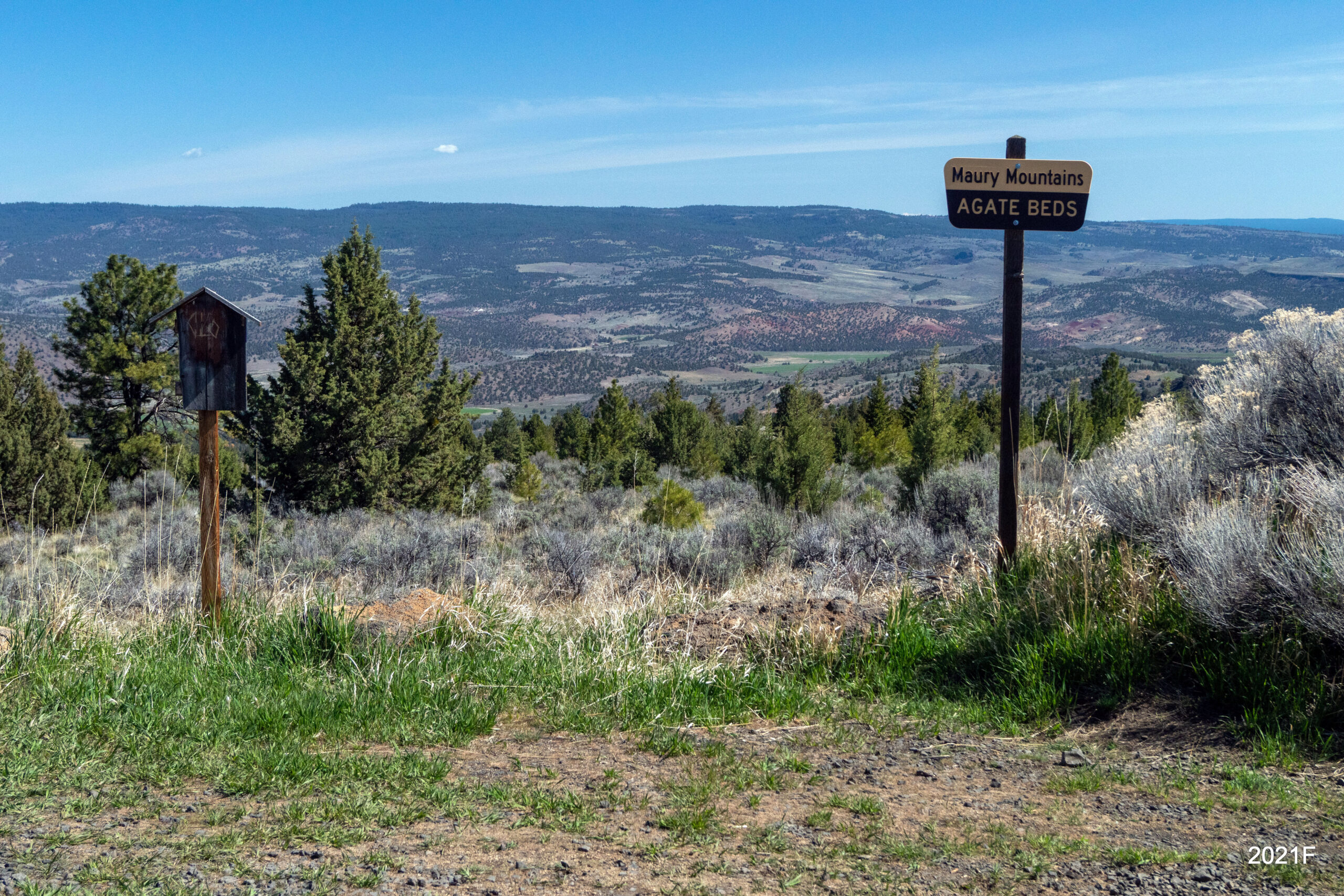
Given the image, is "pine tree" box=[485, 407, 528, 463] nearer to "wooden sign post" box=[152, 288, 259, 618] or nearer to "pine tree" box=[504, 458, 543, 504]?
"pine tree" box=[504, 458, 543, 504]

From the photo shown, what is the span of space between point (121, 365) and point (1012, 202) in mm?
22946

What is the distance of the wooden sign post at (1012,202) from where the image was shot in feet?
18.1

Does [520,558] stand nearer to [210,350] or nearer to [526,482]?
[210,350]

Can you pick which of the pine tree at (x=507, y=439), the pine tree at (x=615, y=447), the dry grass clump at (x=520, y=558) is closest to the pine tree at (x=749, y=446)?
the pine tree at (x=615, y=447)

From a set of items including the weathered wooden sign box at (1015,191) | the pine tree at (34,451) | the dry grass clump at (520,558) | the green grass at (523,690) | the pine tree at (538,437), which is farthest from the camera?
the pine tree at (538,437)

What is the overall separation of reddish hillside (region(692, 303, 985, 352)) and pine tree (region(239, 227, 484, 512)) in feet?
511

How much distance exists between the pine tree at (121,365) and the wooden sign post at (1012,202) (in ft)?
69.7

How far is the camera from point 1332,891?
2803 millimetres

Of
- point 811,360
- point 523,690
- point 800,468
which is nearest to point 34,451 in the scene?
point 800,468

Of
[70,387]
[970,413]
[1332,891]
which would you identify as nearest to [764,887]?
[1332,891]

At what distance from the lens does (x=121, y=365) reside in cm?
2256

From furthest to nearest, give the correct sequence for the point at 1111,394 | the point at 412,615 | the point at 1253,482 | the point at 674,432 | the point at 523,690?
the point at 1111,394 < the point at 674,432 < the point at 412,615 < the point at 1253,482 < the point at 523,690

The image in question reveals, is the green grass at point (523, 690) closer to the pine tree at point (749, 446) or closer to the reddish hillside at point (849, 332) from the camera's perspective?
the pine tree at point (749, 446)

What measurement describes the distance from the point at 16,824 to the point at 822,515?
46.2ft
